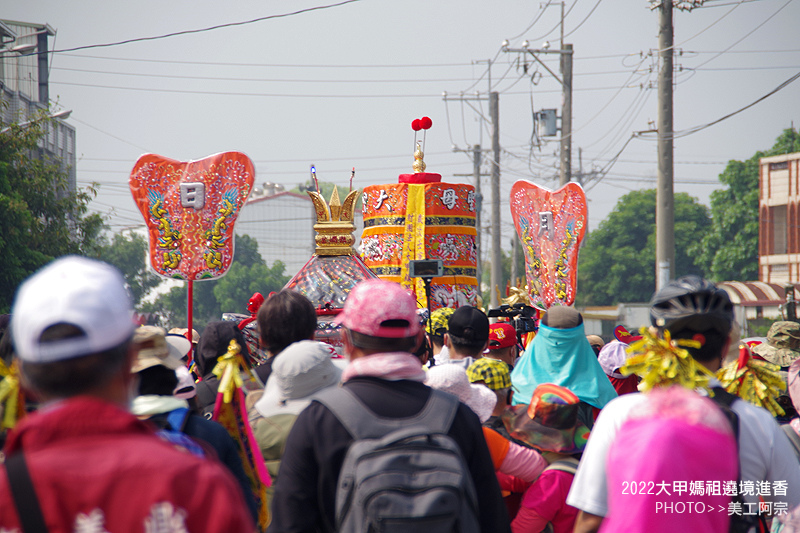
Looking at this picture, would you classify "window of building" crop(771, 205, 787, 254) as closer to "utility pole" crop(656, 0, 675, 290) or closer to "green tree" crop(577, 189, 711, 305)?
"green tree" crop(577, 189, 711, 305)

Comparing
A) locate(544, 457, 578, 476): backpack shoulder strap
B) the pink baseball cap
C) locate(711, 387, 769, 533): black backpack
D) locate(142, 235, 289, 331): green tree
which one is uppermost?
the pink baseball cap

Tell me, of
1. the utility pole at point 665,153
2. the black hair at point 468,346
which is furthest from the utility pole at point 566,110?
the black hair at point 468,346

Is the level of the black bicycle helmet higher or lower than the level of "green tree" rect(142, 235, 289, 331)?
higher

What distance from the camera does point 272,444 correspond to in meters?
3.03

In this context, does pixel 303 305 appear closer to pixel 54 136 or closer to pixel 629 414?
pixel 629 414

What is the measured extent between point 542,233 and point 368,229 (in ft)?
7.53

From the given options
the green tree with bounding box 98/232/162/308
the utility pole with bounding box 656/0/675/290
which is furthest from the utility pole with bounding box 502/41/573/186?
the green tree with bounding box 98/232/162/308

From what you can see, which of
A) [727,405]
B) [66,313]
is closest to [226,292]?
[727,405]

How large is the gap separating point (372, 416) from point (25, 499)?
1069 mm

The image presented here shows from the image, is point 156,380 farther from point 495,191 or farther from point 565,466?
point 495,191

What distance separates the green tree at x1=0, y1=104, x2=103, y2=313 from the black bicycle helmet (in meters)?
16.1

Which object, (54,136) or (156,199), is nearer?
(156,199)

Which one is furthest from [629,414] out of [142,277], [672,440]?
[142,277]

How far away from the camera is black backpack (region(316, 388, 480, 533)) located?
6.69 feet
